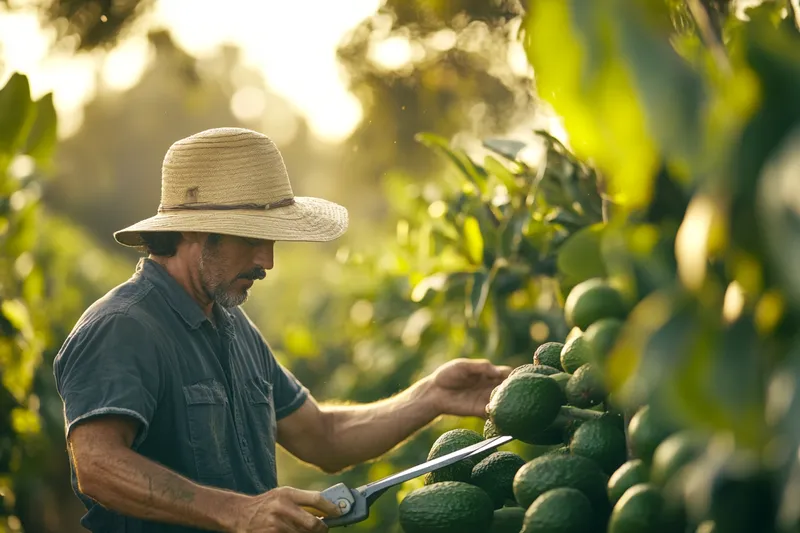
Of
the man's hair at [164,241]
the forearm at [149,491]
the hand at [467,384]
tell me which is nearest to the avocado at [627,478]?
the forearm at [149,491]

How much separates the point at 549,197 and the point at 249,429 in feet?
3.91

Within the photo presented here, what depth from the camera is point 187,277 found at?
3.18 m

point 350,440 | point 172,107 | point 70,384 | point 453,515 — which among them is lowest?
point 172,107

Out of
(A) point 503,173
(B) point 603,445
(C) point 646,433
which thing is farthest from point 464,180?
(C) point 646,433

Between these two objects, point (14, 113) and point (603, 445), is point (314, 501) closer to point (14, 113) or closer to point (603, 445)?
point (603, 445)

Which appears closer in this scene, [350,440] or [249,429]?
[249,429]

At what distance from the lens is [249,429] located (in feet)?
10.5

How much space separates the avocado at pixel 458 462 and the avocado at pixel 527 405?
0.25m

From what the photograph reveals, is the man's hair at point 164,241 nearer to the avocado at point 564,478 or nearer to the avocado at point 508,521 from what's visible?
the avocado at point 508,521

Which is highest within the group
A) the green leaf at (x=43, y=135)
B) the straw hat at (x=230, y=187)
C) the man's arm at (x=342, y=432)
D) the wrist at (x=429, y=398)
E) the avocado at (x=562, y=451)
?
the green leaf at (x=43, y=135)

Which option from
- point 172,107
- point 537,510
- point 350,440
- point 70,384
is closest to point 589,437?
point 537,510

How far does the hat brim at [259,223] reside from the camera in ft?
9.83

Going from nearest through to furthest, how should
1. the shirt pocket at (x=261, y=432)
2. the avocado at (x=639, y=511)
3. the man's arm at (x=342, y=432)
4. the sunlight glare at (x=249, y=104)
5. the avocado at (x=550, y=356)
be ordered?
the avocado at (x=639, y=511) < the avocado at (x=550, y=356) < the shirt pocket at (x=261, y=432) < the man's arm at (x=342, y=432) < the sunlight glare at (x=249, y=104)

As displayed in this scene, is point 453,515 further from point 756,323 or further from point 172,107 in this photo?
point 172,107
